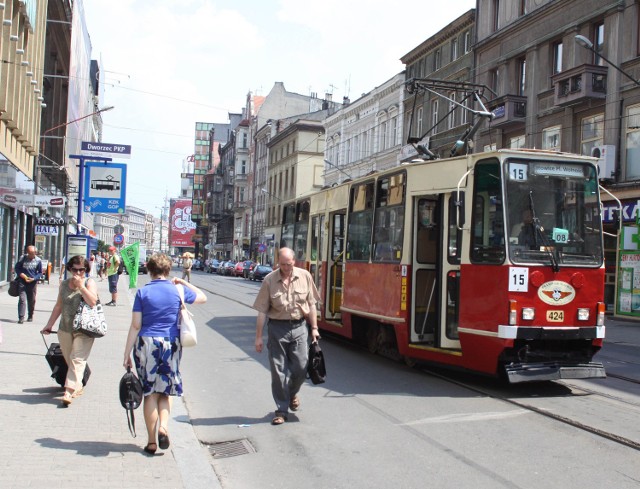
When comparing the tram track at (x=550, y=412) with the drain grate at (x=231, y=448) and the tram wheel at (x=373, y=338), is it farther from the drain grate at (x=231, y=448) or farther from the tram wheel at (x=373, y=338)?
the drain grate at (x=231, y=448)

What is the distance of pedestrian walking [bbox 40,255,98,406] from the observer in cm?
791

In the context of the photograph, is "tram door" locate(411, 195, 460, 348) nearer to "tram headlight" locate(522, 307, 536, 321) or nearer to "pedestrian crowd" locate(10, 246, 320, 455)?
"tram headlight" locate(522, 307, 536, 321)

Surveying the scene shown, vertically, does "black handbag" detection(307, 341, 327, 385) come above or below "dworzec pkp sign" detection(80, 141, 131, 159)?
below

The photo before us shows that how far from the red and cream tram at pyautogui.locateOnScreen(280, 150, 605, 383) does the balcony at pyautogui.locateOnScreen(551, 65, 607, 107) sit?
57.8ft

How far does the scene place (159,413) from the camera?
6.18 m

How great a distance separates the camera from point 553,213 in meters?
9.34

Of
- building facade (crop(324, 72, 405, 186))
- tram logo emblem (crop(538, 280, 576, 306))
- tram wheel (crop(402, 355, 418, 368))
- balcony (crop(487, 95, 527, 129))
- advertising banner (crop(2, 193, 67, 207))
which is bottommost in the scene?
tram wheel (crop(402, 355, 418, 368))

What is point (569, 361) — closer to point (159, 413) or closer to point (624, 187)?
point (159, 413)

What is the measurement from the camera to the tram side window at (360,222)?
40.7 feet

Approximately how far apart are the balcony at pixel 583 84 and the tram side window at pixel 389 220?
16.9 meters

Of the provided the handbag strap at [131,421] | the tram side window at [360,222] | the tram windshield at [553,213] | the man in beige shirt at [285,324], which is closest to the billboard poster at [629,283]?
the tram side window at [360,222]

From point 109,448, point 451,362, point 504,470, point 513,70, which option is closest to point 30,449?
point 109,448

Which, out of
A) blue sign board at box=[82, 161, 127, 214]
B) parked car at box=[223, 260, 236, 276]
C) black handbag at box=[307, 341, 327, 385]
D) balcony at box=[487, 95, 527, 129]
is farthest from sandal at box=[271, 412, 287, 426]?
parked car at box=[223, 260, 236, 276]

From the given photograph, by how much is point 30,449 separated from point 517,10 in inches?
1222
